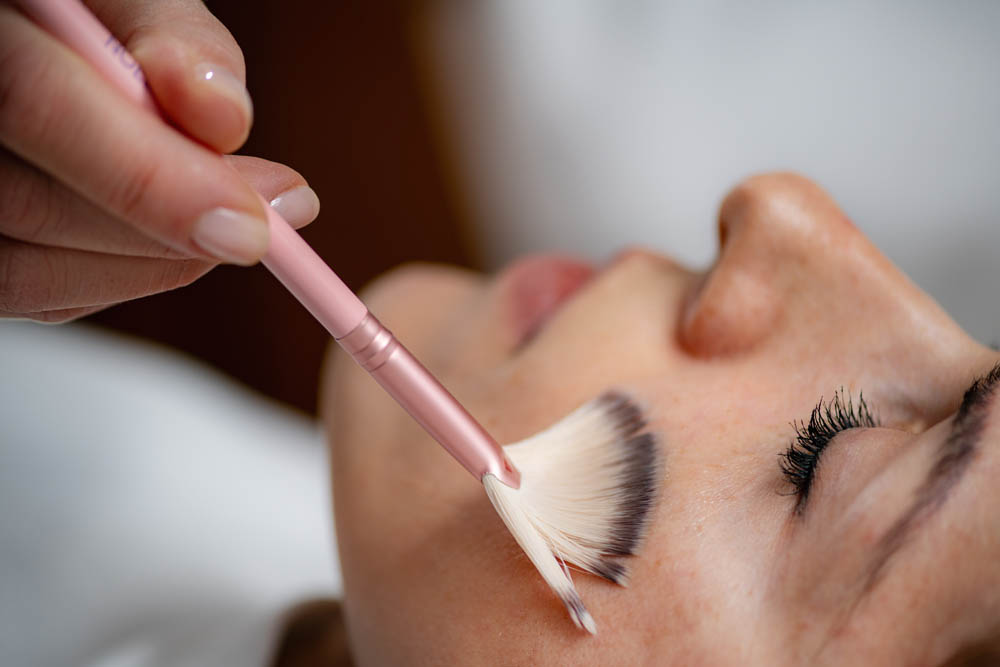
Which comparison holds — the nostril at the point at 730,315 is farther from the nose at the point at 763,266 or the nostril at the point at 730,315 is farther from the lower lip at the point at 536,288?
the lower lip at the point at 536,288

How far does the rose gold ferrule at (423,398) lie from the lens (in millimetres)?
418

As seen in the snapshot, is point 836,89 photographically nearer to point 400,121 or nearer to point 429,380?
point 400,121

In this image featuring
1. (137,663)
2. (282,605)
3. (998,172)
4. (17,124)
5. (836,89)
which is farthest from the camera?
(836,89)

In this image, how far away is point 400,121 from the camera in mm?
1445

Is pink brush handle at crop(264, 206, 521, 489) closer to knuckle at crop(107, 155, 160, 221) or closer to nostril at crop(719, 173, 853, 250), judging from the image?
knuckle at crop(107, 155, 160, 221)

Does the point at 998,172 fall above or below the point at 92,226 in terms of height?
below

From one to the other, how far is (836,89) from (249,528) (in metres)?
1.05

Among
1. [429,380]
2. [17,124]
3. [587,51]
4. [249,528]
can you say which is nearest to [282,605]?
[249,528]

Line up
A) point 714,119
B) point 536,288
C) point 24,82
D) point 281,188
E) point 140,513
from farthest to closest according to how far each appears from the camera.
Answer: point 714,119
point 140,513
point 536,288
point 281,188
point 24,82

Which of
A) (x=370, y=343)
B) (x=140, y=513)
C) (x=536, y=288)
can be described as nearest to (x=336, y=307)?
(x=370, y=343)

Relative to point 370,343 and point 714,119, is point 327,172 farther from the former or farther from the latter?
point 370,343

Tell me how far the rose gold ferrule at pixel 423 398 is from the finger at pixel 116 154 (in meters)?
0.08

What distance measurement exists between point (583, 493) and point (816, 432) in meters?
0.14

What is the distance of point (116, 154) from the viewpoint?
34 cm
